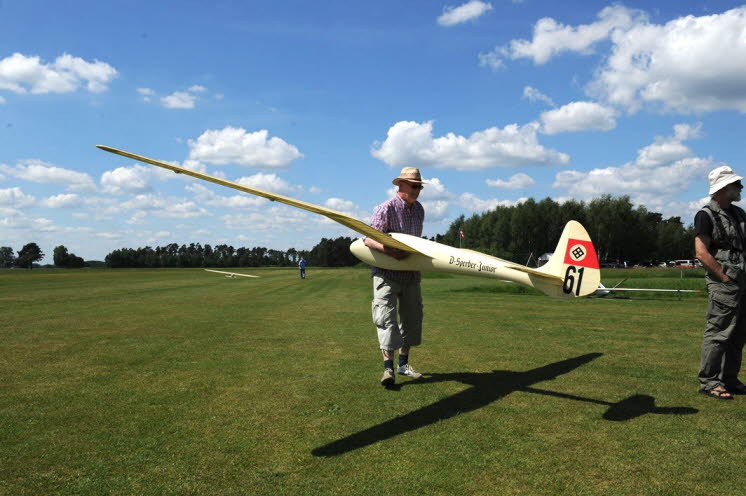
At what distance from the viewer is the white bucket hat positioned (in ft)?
18.0

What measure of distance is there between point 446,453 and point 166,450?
2306mm

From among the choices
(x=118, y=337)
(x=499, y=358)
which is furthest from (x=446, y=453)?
(x=118, y=337)

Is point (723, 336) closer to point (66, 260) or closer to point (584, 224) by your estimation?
point (584, 224)

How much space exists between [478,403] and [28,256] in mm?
187804

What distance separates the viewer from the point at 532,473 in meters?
3.38

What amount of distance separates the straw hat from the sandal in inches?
166

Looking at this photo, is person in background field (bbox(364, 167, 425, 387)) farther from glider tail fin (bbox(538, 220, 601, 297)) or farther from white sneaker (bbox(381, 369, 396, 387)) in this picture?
glider tail fin (bbox(538, 220, 601, 297))

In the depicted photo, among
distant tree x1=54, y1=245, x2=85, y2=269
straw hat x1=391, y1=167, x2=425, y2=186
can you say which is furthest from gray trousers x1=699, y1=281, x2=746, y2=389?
distant tree x1=54, y1=245, x2=85, y2=269

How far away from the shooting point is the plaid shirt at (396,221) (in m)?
6.01

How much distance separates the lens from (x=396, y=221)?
6.09m

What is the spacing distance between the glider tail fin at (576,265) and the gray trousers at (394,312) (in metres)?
1.77

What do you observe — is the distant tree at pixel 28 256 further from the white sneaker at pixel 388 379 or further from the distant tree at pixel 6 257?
the white sneaker at pixel 388 379

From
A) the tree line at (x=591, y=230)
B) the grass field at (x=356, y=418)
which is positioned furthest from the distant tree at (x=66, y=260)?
the grass field at (x=356, y=418)

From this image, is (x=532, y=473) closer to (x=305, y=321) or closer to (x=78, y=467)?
(x=78, y=467)
